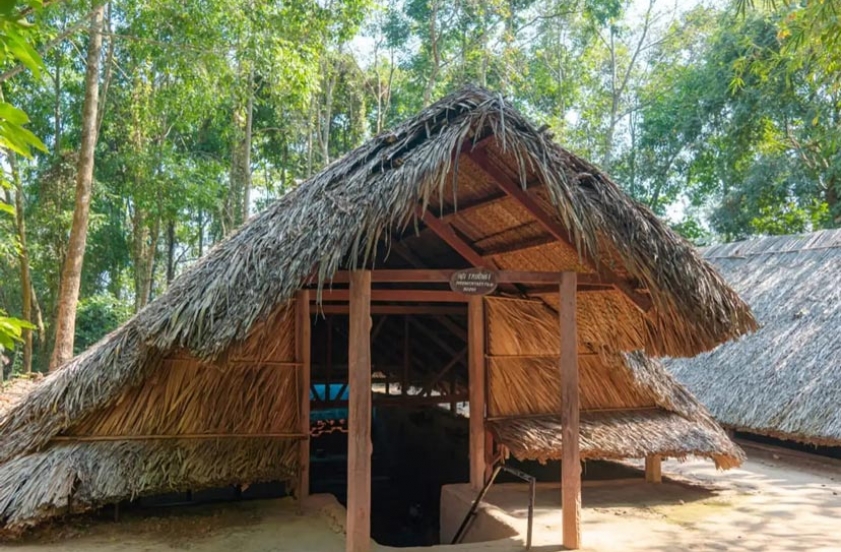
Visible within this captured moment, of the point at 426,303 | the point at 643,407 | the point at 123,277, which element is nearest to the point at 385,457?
the point at 426,303

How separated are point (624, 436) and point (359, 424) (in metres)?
2.97

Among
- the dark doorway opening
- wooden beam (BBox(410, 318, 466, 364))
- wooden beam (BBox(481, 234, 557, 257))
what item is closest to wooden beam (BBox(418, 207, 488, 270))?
wooden beam (BBox(481, 234, 557, 257))

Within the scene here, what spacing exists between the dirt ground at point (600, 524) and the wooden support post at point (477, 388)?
0.89ft

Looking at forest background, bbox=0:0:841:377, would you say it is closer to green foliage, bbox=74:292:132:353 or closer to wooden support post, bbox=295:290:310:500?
green foliage, bbox=74:292:132:353

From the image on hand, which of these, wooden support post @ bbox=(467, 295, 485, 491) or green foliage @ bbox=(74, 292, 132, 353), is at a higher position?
green foliage @ bbox=(74, 292, 132, 353)

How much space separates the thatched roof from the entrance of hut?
3.41 meters

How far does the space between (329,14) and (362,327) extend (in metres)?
7.56

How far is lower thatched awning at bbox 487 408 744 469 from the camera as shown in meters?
5.18

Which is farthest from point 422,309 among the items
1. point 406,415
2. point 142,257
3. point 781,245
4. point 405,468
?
point 142,257

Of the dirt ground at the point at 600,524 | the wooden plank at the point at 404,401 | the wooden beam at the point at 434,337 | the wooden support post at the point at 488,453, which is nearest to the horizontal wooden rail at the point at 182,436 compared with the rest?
the dirt ground at the point at 600,524

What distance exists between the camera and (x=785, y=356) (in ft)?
25.2

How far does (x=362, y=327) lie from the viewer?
372 cm

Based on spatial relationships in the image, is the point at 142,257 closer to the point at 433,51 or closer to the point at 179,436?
the point at 433,51

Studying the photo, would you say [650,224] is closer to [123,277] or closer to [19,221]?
[19,221]
